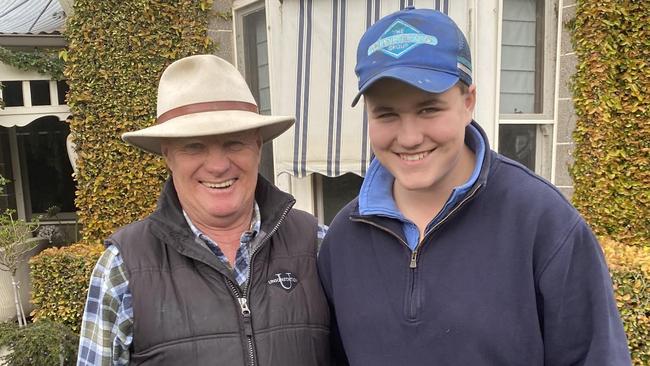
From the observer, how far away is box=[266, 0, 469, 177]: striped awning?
4109 mm

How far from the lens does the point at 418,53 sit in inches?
50.8

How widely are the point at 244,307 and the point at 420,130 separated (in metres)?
0.74

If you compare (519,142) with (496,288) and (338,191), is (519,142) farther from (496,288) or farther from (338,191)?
(496,288)

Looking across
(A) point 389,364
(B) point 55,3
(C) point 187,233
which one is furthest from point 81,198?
(A) point 389,364

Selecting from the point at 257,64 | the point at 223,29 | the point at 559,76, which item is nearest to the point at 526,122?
the point at 559,76

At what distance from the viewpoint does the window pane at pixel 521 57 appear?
13.8 feet

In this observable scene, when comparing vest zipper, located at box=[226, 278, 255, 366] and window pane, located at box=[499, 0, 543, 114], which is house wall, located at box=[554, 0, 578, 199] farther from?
vest zipper, located at box=[226, 278, 255, 366]

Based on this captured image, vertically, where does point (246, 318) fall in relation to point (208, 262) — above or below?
below

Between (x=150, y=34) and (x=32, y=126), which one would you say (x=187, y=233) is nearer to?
(x=150, y=34)

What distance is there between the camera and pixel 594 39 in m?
3.95

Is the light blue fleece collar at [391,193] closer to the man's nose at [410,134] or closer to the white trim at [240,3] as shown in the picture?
the man's nose at [410,134]

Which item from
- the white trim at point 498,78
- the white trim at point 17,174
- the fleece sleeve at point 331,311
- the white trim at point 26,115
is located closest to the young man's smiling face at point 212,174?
the fleece sleeve at point 331,311

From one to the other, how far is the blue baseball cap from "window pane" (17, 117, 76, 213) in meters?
8.15

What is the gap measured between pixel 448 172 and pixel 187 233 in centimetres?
82
